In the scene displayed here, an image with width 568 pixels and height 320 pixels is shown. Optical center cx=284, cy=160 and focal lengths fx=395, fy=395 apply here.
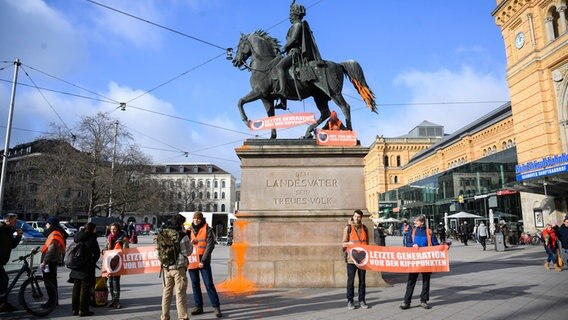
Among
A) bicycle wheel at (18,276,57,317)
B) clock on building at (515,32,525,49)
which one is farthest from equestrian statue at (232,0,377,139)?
clock on building at (515,32,525,49)

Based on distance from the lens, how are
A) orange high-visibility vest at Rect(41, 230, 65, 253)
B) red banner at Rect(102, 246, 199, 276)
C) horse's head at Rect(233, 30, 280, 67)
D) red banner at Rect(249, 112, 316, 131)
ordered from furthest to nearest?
horse's head at Rect(233, 30, 280, 67) < red banner at Rect(249, 112, 316, 131) < red banner at Rect(102, 246, 199, 276) < orange high-visibility vest at Rect(41, 230, 65, 253)

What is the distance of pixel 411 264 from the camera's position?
8.18m

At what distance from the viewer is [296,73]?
11.7m

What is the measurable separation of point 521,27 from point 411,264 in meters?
31.6

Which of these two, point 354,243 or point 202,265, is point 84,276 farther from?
point 354,243

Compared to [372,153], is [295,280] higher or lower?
lower

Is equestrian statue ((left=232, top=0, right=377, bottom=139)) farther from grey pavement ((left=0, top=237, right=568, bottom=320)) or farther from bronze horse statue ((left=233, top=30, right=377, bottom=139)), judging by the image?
grey pavement ((left=0, top=237, right=568, bottom=320))

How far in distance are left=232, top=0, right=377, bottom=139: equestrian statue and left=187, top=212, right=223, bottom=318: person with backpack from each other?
469 centimetres

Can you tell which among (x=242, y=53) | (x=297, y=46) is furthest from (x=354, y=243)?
(x=242, y=53)

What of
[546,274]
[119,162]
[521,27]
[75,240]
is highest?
[521,27]

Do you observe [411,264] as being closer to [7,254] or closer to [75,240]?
[75,240]

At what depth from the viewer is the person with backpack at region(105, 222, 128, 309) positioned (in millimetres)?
8305

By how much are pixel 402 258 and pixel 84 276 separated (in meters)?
Result: 6.32

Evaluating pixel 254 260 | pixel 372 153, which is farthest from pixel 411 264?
pixel 372 153
